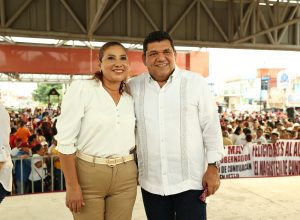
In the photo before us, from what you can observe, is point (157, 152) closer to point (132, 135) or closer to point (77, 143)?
point (132, 135)

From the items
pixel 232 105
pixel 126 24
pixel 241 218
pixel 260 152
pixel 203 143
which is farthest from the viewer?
pixel 232 105

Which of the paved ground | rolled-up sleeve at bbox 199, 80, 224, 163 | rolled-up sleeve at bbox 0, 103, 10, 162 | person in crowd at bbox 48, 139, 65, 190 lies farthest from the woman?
person in crowd at bbox 48, 139, 65, 190

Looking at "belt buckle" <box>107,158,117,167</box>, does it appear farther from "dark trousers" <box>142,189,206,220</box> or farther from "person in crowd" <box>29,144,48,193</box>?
"person in crowd" <box>29,144,48,193</box>

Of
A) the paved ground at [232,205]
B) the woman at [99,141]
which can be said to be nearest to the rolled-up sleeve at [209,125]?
the woman at [99,141]

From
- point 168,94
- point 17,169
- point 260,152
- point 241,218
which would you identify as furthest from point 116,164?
point 260,152

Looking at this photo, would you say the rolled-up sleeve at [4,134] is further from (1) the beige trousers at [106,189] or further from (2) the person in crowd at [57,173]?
(2) the person in crowd at [57,173]

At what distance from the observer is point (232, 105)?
47812 mm

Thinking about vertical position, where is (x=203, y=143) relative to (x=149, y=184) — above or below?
above

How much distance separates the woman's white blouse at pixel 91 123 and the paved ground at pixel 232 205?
8.14ft

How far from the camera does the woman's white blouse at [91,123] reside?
2.26m

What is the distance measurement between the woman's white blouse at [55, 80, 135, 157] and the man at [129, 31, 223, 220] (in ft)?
0.66

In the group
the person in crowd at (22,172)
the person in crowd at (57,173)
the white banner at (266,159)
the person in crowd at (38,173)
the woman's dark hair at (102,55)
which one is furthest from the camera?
the white banner at (266,159)

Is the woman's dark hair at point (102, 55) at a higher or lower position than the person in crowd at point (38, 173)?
higher

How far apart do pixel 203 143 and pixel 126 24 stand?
8.04 m
